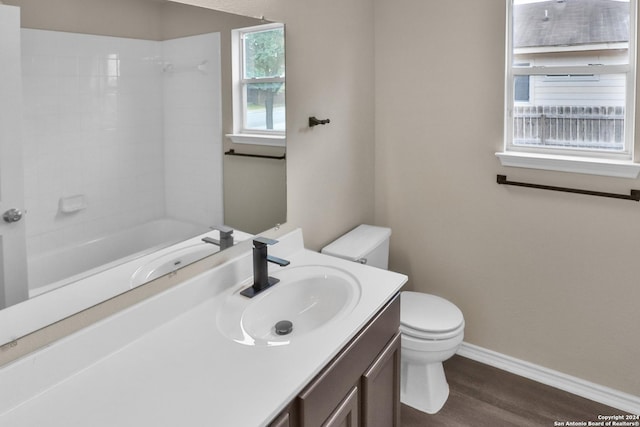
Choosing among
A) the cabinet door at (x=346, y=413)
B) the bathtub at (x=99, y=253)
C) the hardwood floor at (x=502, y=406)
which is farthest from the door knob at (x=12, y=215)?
the hardwood floor at (x=502, y=406)

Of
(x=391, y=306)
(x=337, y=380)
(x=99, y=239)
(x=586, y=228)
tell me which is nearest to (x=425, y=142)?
(x=586, y=228)

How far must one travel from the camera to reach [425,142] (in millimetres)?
2543

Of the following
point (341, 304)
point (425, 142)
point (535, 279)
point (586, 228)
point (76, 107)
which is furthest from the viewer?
point (425, 142)

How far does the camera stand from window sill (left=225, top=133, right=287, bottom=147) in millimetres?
1651

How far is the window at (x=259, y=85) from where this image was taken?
164 centimetres

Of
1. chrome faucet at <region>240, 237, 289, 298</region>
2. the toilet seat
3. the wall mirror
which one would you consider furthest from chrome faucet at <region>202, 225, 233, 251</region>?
the toilet seat

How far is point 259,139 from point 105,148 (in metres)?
0.66

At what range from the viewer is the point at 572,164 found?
2.12 m

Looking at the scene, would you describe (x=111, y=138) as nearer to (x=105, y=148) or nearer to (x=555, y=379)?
(x=105, y=148)

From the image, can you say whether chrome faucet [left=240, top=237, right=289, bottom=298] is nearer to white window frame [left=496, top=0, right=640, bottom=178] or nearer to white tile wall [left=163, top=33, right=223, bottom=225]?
white tile wall [left=163, top=33, right=223, bottom=225]

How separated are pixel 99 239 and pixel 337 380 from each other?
75 cm

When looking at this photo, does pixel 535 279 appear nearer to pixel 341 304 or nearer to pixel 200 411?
pixel 341 304

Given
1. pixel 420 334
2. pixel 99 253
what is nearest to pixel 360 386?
pixel 420 334

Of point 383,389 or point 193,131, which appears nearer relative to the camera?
point 193,131
